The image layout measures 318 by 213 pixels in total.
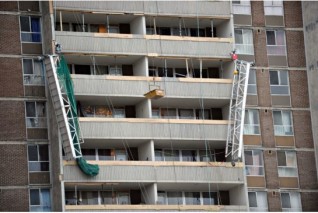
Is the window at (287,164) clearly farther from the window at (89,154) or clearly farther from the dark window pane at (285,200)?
the window at (89,154)

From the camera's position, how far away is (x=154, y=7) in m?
90.6

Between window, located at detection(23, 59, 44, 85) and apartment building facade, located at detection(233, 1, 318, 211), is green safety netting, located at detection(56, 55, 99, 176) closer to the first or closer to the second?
window, located at detection(23, 59, 44, 85)

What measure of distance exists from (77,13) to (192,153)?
11308 mm

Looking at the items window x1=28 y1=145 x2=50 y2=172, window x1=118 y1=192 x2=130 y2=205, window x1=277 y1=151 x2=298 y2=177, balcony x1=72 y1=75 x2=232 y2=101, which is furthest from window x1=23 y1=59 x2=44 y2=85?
window x1=277 y1=151 x2=298 y2=177

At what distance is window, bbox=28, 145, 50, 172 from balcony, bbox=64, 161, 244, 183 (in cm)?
212

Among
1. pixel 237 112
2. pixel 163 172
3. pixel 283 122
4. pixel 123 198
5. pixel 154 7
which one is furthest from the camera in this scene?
pixel 283 122

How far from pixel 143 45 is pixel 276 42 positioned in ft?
29.9

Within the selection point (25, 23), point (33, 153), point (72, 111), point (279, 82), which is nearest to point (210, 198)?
point (279, 82)

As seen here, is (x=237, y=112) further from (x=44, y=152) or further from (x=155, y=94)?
(x=44, y=152)

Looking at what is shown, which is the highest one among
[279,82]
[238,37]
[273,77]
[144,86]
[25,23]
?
[25,23]

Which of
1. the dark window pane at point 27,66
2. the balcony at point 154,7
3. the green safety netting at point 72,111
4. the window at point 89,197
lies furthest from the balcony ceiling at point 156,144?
the balcony at point 154,7

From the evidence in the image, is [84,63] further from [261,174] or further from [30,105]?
[261,174]

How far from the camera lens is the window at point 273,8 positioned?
93.2 meters

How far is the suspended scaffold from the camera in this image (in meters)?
85.4
